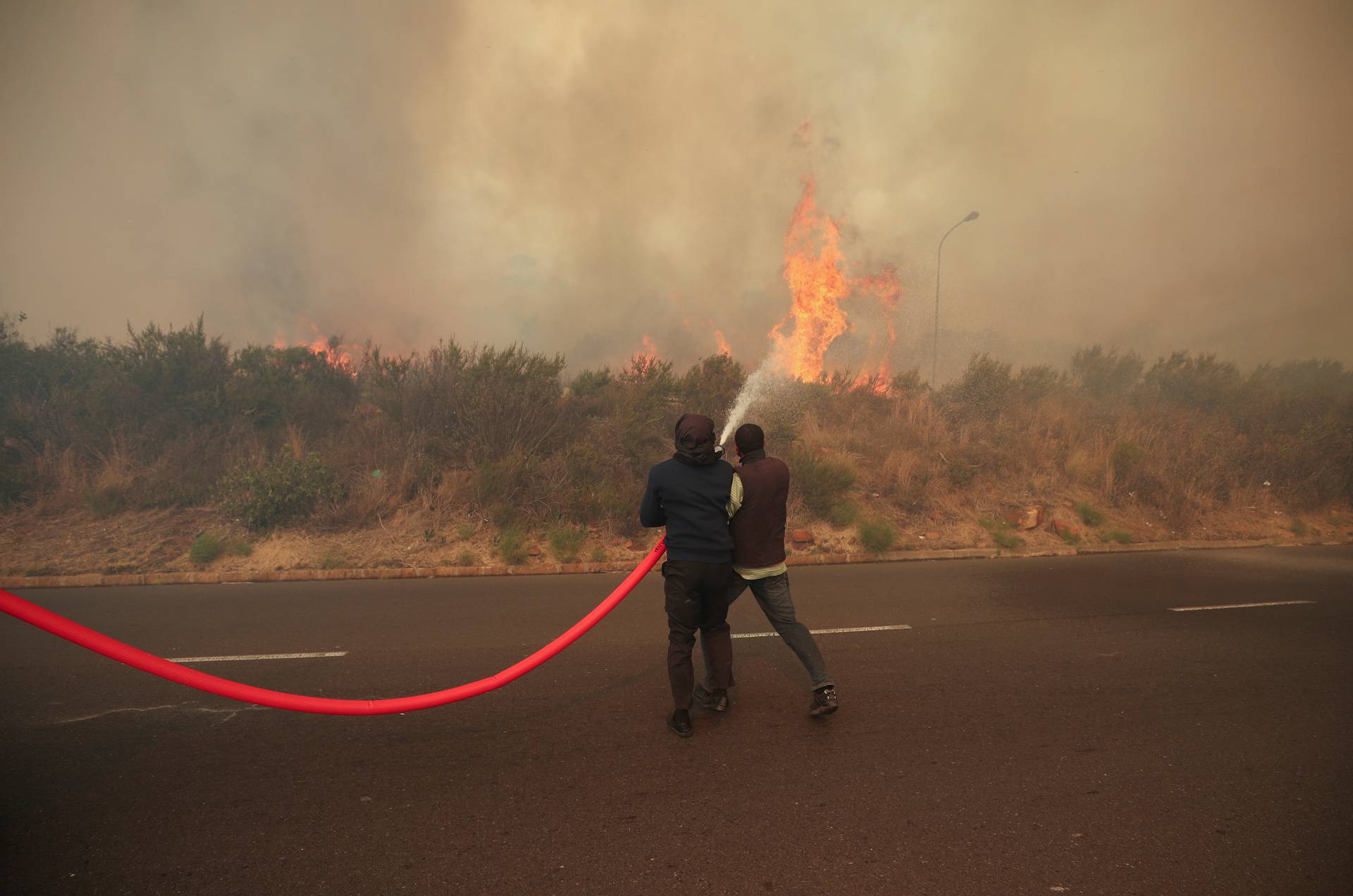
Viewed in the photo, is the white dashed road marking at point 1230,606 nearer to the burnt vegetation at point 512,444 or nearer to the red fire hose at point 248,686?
the burnt vegetation at point 512,444

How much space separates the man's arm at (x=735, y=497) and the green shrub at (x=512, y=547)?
658 cm

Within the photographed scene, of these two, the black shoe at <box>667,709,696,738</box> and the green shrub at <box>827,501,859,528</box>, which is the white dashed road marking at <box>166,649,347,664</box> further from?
the green shrub at <box>827,501,859,528</box>

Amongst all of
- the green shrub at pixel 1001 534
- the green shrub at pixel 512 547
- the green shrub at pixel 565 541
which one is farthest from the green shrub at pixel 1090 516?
the green shrub at pixel 512 547

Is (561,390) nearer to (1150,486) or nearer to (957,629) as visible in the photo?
(957,629)

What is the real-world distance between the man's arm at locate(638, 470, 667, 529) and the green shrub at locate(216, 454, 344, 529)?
8.95 metres

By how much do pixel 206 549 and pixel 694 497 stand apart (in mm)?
9117

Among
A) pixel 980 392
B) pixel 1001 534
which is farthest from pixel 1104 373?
pixel 1001 534

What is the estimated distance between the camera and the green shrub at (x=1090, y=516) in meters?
13.5

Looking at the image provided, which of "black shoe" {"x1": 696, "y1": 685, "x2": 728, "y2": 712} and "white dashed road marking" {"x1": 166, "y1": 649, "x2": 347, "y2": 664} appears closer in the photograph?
"black shoe" {"x1": 696, "y1": 685, "x2": 728, "y2": 712}

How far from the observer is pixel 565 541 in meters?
10.7

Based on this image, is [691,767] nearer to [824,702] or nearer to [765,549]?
[824,702]

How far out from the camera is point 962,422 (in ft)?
59.6

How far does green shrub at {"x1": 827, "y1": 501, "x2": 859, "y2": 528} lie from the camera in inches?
481

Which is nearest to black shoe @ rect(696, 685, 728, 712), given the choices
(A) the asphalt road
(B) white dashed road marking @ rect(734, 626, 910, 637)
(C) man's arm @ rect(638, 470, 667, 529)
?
(A) the asphalt road
